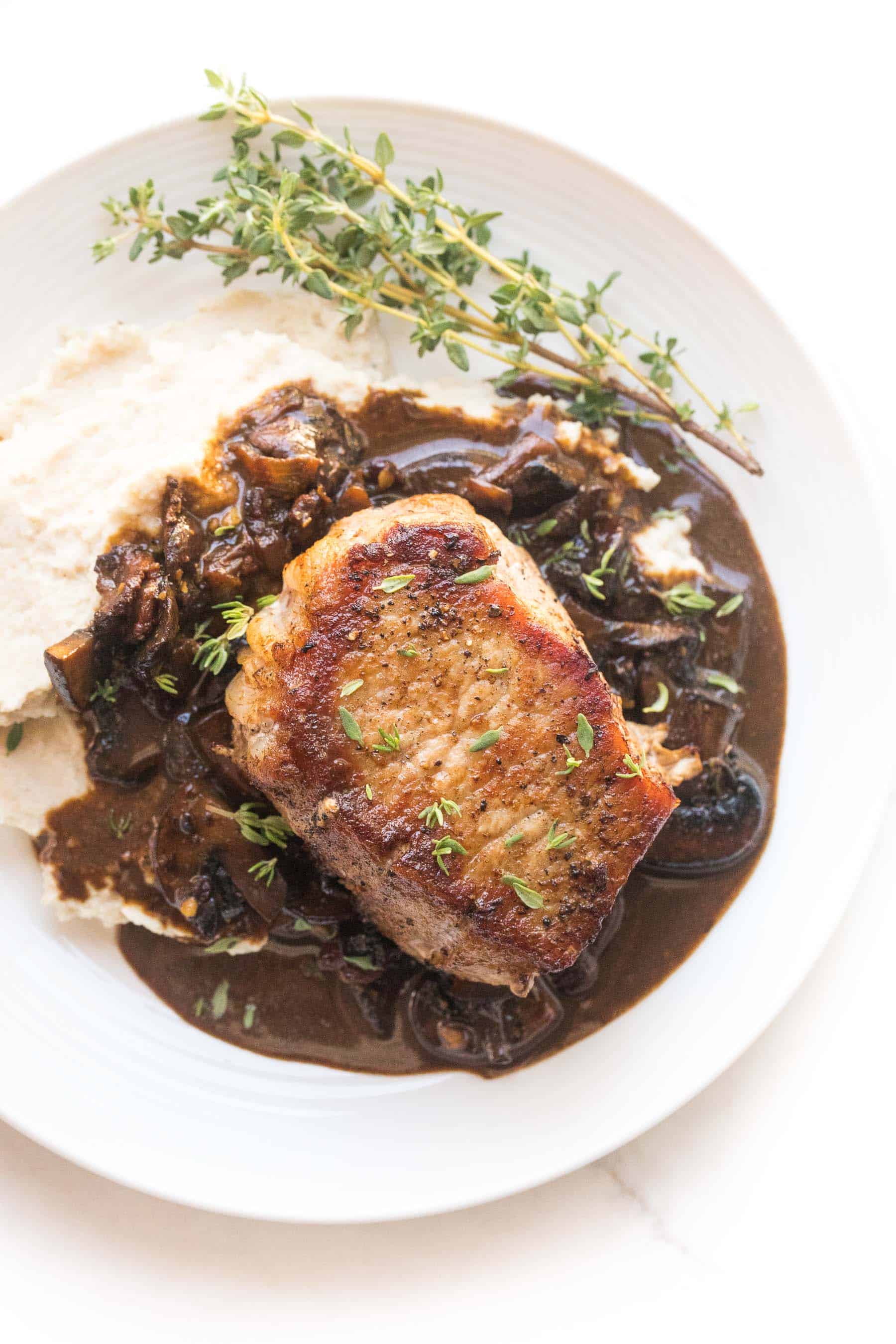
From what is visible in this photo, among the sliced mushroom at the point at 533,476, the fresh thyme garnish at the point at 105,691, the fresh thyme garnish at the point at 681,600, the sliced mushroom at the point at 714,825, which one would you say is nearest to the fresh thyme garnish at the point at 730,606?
the fresh thyme garnish at the point at 681,600

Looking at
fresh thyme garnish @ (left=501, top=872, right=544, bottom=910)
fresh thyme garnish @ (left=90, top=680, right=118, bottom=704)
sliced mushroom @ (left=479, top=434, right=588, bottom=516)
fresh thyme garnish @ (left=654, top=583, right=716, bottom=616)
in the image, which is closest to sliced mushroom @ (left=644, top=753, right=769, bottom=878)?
fresh thyme garnish @ (left=654, top=583, right=716, bottom=616)

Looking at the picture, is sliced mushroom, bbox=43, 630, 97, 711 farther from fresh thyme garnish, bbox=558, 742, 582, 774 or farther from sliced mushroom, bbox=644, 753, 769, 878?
sliced mushroom, bbox=644, 753, 769, 878

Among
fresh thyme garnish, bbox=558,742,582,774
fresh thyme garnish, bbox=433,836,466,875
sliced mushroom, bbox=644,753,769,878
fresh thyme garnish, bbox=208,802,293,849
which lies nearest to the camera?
fresh thyme garnish, bbox=433,836,466,875

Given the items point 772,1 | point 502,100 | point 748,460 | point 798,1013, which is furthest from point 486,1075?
point 772,1

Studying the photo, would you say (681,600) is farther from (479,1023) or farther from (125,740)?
(125,740)

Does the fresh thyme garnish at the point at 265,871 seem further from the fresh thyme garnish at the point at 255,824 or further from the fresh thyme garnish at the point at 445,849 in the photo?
the fresh thyme garnish at the point at 445,849

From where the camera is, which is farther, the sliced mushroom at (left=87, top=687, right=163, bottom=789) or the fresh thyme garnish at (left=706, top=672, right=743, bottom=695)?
the fresh thyme garnish at (left=706, top=672, right=743, bottom=695)

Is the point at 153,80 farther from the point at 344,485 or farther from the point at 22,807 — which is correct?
the point at 22,807

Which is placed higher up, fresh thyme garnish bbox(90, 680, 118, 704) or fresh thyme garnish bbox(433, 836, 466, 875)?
fresh thyme garnish bbox(90, 680, 118, 704)

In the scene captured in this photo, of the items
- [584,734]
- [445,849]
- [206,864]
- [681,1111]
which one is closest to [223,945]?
[206,864]
